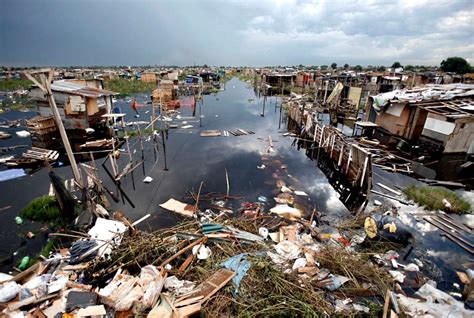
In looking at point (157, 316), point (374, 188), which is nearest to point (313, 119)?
point (374, 188)

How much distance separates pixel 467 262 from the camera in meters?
6.62

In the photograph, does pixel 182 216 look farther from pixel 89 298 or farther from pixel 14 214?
pixel 14 214

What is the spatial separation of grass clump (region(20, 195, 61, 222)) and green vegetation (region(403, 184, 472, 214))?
14.2 m

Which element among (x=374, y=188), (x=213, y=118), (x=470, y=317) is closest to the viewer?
(x=470, y=317)

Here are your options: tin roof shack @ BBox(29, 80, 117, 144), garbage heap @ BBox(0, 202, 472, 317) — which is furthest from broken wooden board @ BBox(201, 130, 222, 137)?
garbage heap @ BBox(0, 202, 472, 317)

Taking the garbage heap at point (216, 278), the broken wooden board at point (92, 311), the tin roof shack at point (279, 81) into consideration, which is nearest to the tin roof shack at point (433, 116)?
the garbage heap at point (216, 278)

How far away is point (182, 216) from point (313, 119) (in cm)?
1351

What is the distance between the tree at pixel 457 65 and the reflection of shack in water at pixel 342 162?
246ft

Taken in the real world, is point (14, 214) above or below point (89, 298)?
below

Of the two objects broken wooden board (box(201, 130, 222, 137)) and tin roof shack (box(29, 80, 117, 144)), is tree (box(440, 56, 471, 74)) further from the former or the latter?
tin roof shack (box(29, 80, 117, 144))

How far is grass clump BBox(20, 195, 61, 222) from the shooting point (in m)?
8.11

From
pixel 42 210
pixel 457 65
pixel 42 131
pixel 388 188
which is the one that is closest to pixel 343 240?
pixel 388 188

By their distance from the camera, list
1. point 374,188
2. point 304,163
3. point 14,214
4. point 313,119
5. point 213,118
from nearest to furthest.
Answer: point 14,214 → point 374,188 → point 304,163 → point 313,119 → point 213,118

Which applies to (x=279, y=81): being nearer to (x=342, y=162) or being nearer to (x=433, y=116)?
(x=433, y=116)
